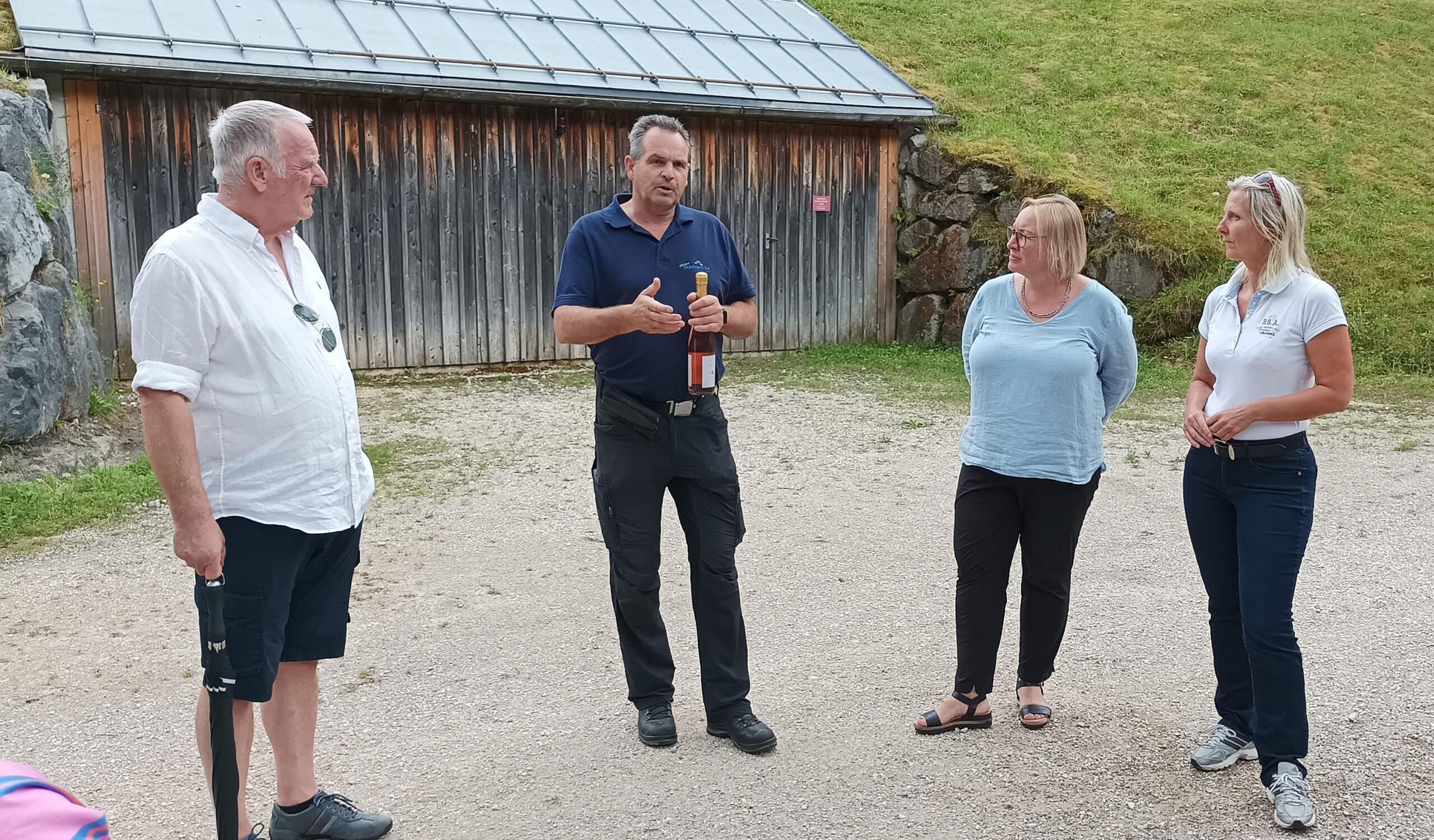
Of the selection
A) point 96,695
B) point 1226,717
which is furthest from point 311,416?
point 1226,717

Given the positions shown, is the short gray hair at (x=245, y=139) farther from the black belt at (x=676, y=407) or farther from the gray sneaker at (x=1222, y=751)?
the gray sneaker at (x=1222, y=751)

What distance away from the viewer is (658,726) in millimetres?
3678

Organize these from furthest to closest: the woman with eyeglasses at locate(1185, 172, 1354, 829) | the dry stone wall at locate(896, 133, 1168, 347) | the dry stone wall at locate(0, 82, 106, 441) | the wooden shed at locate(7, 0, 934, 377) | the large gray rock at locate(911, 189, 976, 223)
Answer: the large gray rock at locate(911, 189, 976, 223)
the dry stone wall at locate(896, 133, 1168, 347)
the wooden shed at locate(7, 0, 934, 377)
the dry stone wall at locate(0, 82, 106, 441)
the woman with eyeglasses at locate(1185, 172, 1354, 829)

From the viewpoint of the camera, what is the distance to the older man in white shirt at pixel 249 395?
2.52 metres

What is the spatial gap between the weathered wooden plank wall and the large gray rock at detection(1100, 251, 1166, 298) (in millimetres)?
2939

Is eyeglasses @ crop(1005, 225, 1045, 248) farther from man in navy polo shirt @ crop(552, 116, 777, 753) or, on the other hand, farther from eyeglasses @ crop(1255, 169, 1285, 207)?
man in navy polo shirt @ crop(552, 116, 777, 753)

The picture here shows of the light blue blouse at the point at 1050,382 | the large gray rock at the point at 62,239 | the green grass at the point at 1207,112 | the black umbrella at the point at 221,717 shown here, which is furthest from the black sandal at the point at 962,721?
the green grass at the point at 1207,112

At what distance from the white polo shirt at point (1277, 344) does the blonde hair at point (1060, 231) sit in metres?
0.53

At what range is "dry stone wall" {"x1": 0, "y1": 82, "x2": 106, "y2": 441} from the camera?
6.95 meters

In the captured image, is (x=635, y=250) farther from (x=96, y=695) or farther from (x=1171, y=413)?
(x=1171, y=413)

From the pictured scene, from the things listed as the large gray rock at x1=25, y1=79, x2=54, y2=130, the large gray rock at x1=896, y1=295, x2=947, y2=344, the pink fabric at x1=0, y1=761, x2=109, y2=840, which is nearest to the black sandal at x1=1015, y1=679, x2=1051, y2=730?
the pink fabric at x1=0, y1=761, x2=109, y2=840

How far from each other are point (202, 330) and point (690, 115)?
1040cm

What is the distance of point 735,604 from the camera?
3762mm

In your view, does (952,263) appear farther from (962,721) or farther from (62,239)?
(962,721)
